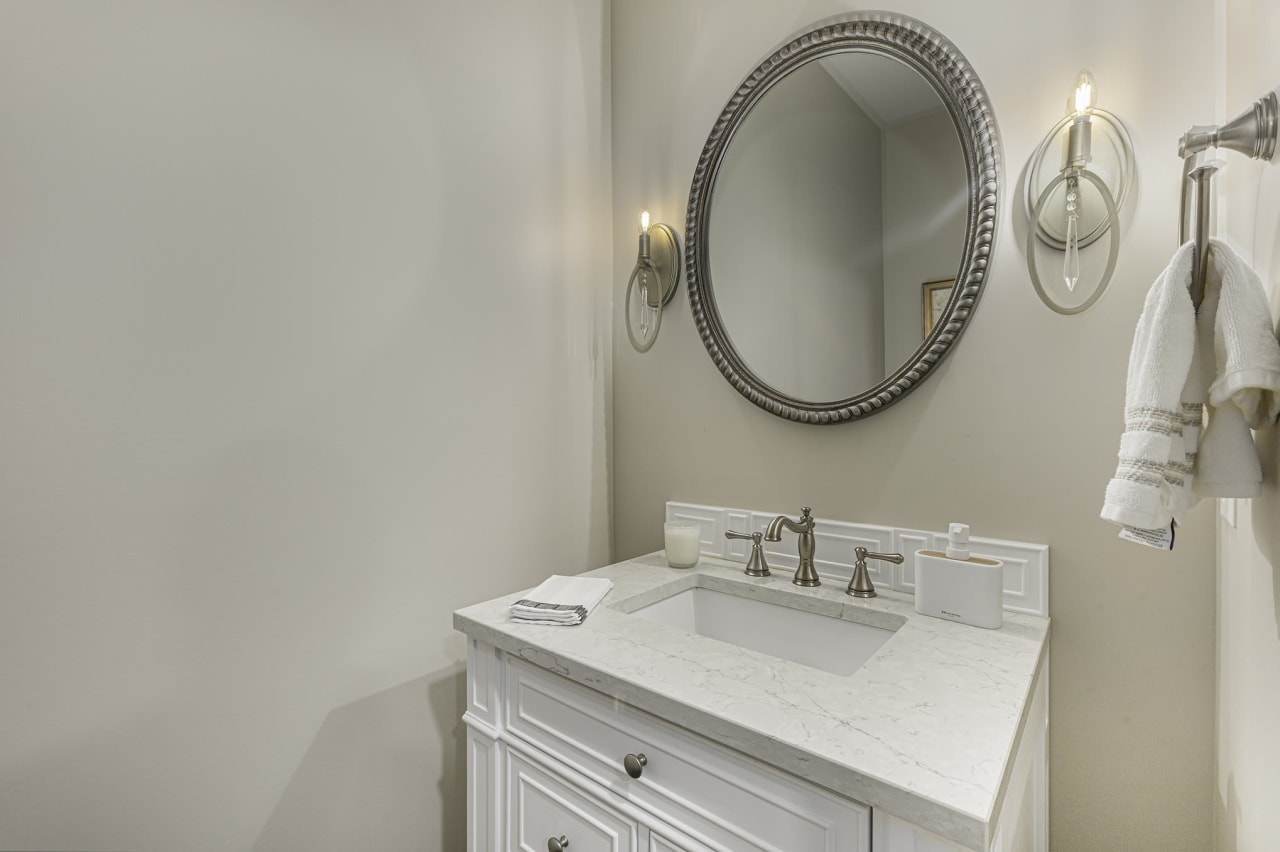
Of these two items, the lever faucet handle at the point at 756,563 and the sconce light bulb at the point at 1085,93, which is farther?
the lever faucet handle at the point at 756,563

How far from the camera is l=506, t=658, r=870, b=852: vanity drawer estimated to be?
0.69 metres

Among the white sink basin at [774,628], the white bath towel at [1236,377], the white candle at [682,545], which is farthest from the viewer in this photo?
the white candle at [682,545]

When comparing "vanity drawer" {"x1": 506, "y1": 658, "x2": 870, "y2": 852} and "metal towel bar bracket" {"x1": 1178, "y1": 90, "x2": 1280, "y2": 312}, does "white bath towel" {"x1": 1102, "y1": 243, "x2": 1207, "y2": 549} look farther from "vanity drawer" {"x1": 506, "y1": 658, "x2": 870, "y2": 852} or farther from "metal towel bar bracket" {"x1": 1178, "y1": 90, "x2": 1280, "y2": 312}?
"vanity drawer" {"x1": 506, "y1": 658, "x2": 870, "y2": 852}

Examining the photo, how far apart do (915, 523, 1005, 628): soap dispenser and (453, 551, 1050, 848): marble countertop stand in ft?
0.08

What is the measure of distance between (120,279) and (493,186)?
793mm

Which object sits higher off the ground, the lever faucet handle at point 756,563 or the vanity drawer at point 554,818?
the lever faucet handle at point 756,563

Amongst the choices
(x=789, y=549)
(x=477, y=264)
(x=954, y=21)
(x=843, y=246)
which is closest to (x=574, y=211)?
(x=477, y=264)

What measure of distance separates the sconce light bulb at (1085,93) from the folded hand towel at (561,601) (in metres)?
1.21

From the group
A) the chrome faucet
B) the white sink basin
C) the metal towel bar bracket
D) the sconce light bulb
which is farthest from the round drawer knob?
the sconce light bulb

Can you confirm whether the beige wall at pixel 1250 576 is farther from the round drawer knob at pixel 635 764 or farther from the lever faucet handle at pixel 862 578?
the round drawer knob at pixel 635 764

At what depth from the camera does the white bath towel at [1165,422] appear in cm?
65

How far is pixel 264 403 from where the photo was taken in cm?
113

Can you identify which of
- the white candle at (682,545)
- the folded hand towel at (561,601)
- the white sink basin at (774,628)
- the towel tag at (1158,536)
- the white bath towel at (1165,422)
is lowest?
the white sink basin at (774,628)

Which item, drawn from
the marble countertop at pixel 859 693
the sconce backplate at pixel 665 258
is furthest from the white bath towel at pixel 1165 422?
the sconce backplate at pixel 665 258
